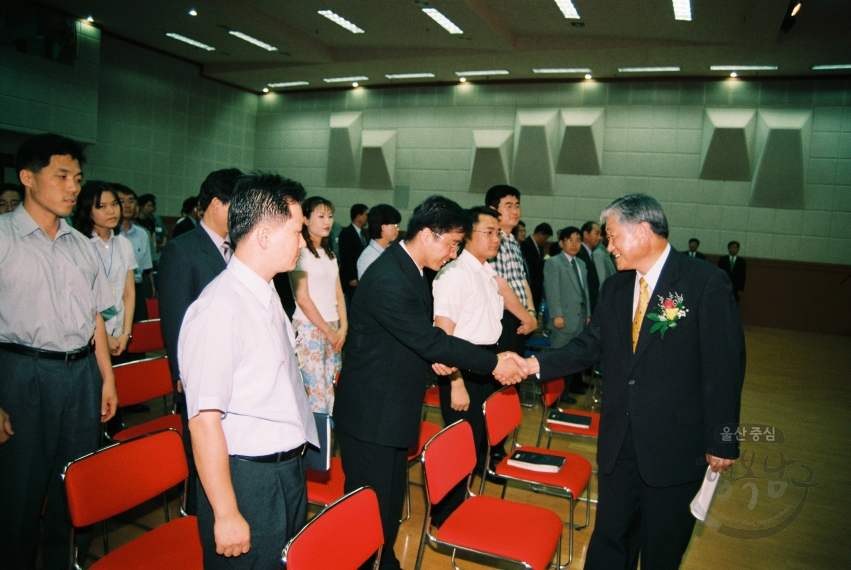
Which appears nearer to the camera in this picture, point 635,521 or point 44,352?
point 44,352

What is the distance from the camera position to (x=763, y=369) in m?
7.75

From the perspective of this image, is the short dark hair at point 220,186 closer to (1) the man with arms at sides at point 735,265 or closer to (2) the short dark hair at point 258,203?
(2) the short dark hair at point 258,203

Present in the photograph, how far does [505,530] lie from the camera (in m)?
2.27

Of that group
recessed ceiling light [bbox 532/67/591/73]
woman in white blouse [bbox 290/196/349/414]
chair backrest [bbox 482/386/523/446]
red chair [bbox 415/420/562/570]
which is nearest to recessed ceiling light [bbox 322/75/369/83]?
recessed ceiling light [bbox 532/67/591/73]

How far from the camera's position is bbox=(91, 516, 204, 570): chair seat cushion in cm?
181

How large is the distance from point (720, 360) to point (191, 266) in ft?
7.01

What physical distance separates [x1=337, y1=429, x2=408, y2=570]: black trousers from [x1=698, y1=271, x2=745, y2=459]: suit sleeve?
3.92 ft

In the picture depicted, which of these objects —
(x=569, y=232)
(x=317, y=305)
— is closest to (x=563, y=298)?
(x=569, y=232)

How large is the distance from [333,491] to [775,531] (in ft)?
8.85

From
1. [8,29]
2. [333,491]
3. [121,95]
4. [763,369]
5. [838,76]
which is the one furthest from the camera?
[121,95]

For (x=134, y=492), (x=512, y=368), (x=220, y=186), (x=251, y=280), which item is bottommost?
(x=134, y=492)

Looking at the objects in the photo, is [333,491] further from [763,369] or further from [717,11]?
[717,11]

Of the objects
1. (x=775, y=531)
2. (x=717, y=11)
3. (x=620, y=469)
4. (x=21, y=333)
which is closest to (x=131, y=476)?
(x=21, y=333)

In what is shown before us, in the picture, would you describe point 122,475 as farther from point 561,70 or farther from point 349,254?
point 561,70
